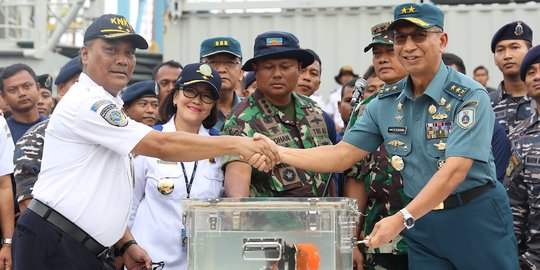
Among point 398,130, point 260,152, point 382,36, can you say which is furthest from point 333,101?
point 398,130

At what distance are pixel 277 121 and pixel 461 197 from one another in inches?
50.0

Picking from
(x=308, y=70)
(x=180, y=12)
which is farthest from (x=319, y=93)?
(x=308, y=70)

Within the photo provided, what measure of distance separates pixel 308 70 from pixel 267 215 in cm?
349


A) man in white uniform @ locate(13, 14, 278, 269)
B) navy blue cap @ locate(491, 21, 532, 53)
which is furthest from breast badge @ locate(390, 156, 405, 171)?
navy blue cap @ locate(491, 21, 532, 53)

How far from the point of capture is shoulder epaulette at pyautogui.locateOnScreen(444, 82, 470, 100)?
13.4 feet

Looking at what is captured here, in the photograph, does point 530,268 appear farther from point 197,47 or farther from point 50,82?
point 197,47

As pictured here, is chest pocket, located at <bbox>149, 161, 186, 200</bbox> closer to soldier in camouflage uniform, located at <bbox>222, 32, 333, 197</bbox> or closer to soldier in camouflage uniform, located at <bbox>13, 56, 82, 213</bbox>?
soldier in camouflage uniform, located at <bbox>222, 32, 333, 197</bbox>

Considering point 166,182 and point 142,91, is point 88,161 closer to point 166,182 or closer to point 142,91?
point 166,182

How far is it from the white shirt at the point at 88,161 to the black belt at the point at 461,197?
58.0 inches

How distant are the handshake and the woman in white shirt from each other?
0.47 metres

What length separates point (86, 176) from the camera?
13.6ft

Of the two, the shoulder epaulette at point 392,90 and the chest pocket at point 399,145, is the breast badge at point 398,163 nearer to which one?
the chest pocket at point 399,145

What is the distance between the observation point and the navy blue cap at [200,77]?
506cm

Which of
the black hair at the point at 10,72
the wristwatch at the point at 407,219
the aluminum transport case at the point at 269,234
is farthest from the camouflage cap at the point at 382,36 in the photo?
the black hair at the point at 10,72
